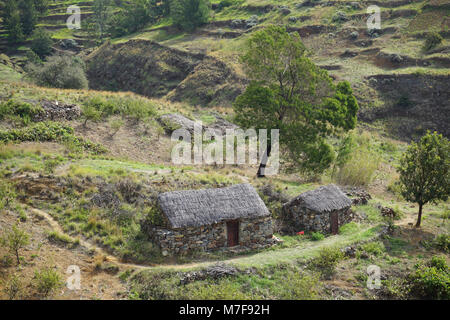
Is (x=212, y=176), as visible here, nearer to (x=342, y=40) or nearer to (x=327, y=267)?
(x=327, y=267)

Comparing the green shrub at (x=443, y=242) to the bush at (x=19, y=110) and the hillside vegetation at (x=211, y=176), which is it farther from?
the bush at (x=19, y=110)

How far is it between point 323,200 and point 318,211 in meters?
0.74

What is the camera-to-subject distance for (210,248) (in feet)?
46.5

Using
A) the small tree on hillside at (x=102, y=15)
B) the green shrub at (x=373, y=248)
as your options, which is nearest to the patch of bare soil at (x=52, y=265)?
the green shrub at (x=373, y=248)

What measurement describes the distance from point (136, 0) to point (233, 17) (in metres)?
19.5

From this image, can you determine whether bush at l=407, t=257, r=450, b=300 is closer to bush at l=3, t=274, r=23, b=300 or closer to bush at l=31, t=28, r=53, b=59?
bush at l=3, t=274, r=23, b=300

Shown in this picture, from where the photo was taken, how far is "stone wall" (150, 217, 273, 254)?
13500 mm

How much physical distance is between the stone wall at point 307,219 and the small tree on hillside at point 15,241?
10.4m

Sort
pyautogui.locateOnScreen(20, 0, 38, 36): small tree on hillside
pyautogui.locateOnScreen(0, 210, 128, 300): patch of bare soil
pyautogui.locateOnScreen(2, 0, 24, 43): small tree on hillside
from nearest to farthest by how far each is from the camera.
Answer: pyautogui.locateOnScreen(0, 210, 128, 300): patch of bare soil, pyautogui.locateOnScreen(2, 0, 24, 43): small tree on hillside, pyautogui.locateOnScreen(20, 0, 38, 36): small tree on hillside

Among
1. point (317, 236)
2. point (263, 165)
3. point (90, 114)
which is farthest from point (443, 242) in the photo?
point (90, 114)

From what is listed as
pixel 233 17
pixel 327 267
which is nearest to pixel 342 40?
pixel 233 17

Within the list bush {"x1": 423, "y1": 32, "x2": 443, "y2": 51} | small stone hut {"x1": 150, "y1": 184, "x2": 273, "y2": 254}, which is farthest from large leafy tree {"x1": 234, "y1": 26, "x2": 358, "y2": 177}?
bush {"x1": 423, "y1": 32, "x2": 443, "y2": 51}

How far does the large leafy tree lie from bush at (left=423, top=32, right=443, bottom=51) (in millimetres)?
23647
